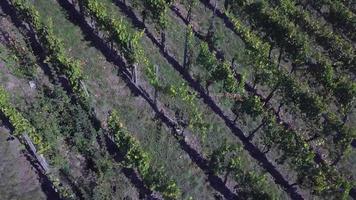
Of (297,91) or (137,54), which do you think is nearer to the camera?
(137,54)

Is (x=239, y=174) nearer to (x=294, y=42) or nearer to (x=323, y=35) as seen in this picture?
(x=294, y=42)

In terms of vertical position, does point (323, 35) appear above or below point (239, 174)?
above

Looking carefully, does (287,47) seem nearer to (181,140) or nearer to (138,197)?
(181,140)

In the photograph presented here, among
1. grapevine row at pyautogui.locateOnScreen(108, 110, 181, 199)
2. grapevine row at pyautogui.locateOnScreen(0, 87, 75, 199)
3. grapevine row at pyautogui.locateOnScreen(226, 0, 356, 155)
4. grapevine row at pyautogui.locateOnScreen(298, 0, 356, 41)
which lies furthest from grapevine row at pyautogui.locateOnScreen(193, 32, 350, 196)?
grapevine row at pyautogui.locateOnScreen(298, 0, 356, 41)

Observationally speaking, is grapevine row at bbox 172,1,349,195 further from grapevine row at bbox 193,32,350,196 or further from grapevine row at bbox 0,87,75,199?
grapevine row at bbox 0,87,75,199

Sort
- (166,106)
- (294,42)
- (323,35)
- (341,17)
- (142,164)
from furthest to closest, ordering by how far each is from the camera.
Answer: (341,17), (323,35), (294,42), (166,106), (142,164)

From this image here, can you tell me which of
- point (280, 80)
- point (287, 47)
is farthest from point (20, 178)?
point (287, 47)

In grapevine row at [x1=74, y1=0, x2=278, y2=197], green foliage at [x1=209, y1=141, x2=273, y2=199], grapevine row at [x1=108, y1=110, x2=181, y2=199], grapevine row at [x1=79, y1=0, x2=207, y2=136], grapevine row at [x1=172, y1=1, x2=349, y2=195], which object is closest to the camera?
grapevine row at [x1=108, y1=110, x2=181, y2=199]

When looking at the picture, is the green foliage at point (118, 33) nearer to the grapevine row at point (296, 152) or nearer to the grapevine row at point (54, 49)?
the grapevine row at point (54, 49)

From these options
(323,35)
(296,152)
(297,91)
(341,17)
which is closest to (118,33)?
(297,91)
